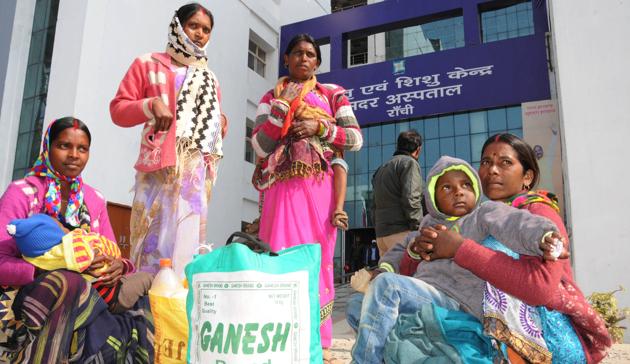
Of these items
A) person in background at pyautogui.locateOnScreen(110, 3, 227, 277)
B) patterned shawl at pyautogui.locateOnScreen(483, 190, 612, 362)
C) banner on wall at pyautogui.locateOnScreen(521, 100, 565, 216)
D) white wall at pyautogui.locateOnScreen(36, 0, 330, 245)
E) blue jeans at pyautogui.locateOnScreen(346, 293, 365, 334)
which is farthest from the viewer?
banner on wall at pyautogui.locateOnScreen(521, 100, 565, 216)

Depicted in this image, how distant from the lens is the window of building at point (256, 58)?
13805 millimetres

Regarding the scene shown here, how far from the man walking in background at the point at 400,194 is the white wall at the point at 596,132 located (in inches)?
97.0

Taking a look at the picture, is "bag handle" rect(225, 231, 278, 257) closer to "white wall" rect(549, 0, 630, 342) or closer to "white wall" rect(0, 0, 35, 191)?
"white wall" rect(549, 0, 630, 342)

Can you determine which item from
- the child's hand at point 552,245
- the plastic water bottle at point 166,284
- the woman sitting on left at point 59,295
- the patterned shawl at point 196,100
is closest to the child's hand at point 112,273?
the woman sitting on left at point 59,295

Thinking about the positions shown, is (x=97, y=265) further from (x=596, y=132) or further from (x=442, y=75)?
(x=442, y=75)

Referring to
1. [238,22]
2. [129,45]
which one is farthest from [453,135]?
[129,45]

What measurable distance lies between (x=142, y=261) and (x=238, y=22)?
11.4m

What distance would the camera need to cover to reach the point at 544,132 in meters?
10.1

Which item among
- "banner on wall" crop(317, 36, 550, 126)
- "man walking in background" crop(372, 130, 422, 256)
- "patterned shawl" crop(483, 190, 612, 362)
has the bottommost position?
"patterned shawl" crop(483, 190, 612, 362)

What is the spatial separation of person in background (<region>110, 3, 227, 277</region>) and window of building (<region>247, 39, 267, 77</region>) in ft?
37.1

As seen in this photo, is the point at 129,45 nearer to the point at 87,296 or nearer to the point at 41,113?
the point at 41,113

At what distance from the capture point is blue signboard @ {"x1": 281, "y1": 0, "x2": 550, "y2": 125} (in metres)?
10.7

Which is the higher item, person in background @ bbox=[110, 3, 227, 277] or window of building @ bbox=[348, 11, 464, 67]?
window of building @ bbox=[348, 11, 464, 67]

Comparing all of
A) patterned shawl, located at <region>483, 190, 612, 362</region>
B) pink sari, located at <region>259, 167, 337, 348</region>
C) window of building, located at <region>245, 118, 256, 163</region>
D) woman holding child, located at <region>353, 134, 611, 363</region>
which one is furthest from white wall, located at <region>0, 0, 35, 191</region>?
patterned shawl, located at <region>483, 190, 612, 362</region>
